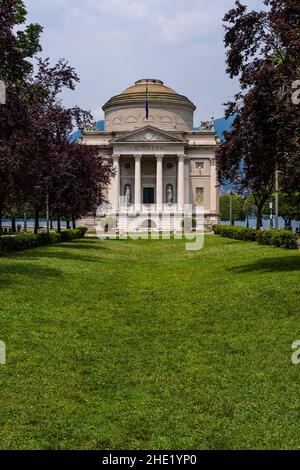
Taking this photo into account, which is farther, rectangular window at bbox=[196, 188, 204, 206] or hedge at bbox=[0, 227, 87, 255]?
rectangular window at bbox=[196, 188, 204, 206]

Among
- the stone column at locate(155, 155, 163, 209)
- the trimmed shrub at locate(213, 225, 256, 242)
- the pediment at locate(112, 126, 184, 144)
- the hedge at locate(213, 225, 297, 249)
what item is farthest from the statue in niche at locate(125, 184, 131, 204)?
the hedge at locate(213, 225, 297, 249)

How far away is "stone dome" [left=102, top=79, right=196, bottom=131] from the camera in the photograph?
341ft

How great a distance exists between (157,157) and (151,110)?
10806mm

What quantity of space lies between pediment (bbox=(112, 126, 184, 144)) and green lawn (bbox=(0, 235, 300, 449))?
258 ft

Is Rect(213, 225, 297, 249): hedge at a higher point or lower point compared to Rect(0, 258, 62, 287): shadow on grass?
higher

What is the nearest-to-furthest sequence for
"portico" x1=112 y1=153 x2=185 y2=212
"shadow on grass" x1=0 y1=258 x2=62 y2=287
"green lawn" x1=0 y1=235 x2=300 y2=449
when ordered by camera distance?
"green lawn" x1=0 y1=235 x2=300 y2=449, "shadow on grass" x1=0 y1=258 x2=62 y2=287, "portico" x1=112 y1=153 x2=185 y2=212

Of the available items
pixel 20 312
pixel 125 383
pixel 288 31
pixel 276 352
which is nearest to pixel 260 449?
pixel 125 383

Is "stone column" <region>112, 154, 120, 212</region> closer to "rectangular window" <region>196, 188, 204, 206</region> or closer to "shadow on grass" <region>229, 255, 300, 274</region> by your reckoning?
"rectangular window" <region>196, 188, 204, 206</region>

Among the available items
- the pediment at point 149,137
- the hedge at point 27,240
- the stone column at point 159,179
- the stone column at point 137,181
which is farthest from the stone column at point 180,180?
the hedge at point 27,240

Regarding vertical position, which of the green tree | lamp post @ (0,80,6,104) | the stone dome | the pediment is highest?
the stone dome

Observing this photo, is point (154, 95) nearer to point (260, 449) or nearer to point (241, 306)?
point (241, 306)

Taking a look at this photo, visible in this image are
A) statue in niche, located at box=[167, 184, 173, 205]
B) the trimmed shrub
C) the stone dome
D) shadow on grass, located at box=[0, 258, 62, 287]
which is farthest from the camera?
the stone dome

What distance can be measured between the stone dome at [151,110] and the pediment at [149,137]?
6.19 meters

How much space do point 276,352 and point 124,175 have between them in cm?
9173
